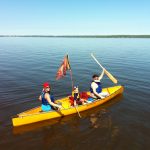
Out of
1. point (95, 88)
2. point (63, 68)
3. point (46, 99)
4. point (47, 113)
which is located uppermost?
point (63, 68)

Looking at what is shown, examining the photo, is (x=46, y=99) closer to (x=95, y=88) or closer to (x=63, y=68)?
(x=63, y=68)

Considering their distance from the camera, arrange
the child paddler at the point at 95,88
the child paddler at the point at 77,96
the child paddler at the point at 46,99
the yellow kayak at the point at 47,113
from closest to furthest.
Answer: the yellow kayak at the point at 47,113, the child paddler at the point at 46,99, the child paddler at the point at 77,96, the child paddler at the point at 95,88

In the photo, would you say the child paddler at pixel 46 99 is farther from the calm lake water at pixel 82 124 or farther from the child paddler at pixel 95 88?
the child paddler at pixel 95 88

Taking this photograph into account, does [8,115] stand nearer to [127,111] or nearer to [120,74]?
[127,111]

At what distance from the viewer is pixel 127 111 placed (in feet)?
47.1

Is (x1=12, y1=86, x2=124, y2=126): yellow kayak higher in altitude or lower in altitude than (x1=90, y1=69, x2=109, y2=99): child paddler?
lower

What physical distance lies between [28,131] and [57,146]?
2.15 m

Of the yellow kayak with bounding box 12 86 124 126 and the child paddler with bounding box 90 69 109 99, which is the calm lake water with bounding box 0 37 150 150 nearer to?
the yellow kayak with bounding box 12 86 124 126

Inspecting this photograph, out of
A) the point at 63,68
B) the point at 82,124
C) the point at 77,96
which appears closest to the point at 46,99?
the point at 82,124

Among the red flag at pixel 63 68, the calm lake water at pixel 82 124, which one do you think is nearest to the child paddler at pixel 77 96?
the calm lake water at pixel 82 124

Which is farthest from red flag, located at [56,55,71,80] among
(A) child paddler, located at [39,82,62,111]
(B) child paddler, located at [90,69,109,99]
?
(A) child paddler, located at [39,82,62,111]

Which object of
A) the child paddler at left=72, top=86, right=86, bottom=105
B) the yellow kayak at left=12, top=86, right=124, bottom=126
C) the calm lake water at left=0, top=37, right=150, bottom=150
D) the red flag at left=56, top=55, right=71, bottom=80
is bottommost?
the calm lake water at left=0, top=37, right=150, bottom=150

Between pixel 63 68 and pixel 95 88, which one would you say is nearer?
pixel 63 68

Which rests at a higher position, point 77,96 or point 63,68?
point 63,68
